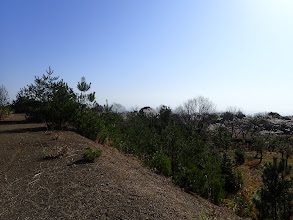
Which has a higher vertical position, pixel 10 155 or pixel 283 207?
pixel 10 155

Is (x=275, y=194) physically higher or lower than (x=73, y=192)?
lower

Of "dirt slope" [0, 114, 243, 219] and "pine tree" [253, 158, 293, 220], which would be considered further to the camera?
"pine tree" [253, 158, 293, 220]

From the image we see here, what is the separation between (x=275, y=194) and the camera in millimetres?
7012

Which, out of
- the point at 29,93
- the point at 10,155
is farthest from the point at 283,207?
the point at 29,93

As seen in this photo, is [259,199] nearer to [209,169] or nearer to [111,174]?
[209,169]

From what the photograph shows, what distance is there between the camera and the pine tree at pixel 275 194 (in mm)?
6895

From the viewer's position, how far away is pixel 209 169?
30.1 feet

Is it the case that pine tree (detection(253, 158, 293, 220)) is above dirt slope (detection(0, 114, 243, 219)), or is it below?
below

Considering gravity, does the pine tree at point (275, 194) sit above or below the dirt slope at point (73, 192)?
below

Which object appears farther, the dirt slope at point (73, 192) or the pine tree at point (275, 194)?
the pine tree at point (275, 194)

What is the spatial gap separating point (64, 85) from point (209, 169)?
7.86 m

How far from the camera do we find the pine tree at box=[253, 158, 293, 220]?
6895 millimetres

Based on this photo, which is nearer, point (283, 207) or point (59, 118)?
point (283, 207)

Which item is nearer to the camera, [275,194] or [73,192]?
[73,192]
